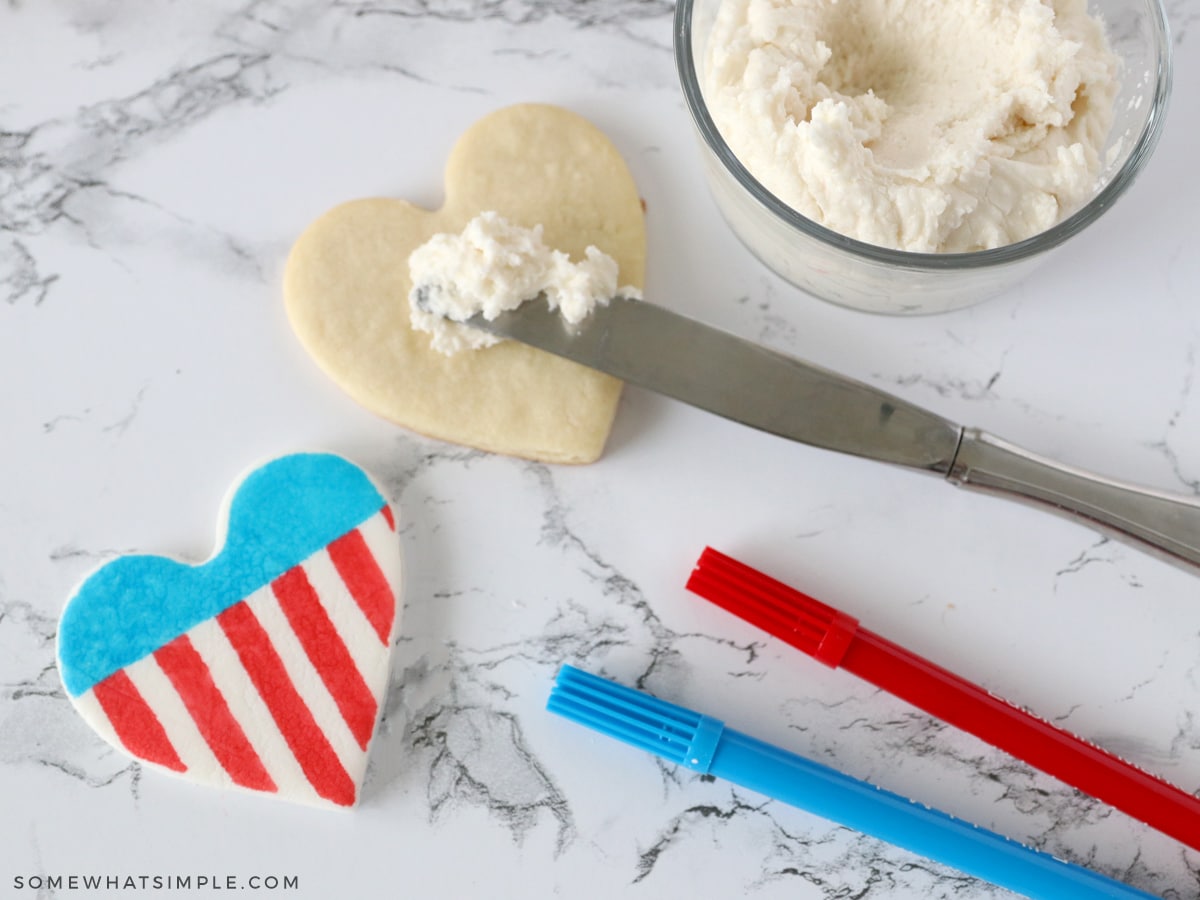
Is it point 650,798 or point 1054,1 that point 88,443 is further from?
point 1054,1

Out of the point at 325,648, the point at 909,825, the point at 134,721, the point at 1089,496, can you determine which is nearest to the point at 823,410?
the point at 1089,496

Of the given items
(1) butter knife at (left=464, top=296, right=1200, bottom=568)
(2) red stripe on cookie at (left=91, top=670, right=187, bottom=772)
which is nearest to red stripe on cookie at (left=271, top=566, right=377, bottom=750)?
(2) red stripe on cookie at (left=91, top=670, right=187, bottom=772)

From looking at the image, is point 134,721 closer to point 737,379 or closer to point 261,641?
point 261,641

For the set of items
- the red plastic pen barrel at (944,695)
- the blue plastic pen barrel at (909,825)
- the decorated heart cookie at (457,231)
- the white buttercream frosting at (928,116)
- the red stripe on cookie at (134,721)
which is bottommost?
the red stripe on cookie at (134,721)

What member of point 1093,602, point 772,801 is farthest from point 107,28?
point 1093,602

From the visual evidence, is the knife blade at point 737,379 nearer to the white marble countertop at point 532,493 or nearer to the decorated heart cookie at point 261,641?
the white marble countertop at point 532,493

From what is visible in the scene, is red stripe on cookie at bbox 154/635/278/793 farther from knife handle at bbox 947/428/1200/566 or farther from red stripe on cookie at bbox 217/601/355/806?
knife handle at bbox 947/428/1200/566

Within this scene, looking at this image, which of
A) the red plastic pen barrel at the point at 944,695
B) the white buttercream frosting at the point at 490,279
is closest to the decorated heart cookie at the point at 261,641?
the white buttercream frosting at the point at 490,279
